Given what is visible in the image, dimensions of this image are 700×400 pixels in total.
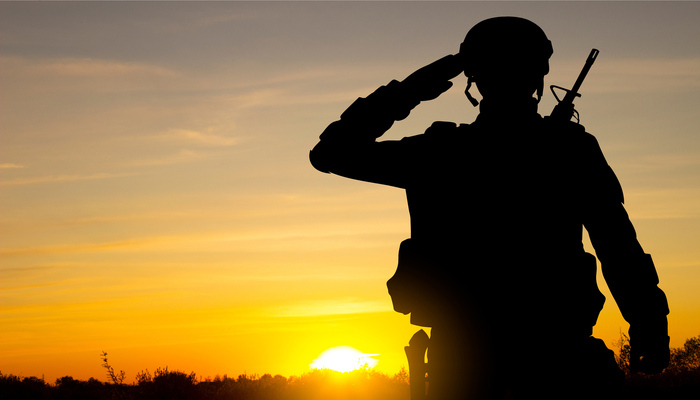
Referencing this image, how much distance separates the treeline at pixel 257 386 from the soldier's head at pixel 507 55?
10.5 meters

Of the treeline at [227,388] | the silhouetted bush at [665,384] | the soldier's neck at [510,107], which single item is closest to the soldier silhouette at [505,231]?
the soldier's neck at [510,107]

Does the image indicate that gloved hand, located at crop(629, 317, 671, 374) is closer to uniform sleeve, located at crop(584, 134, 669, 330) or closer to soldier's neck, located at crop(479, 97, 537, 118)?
uniform sleeve, located at crop(584, 134, 669, 330)

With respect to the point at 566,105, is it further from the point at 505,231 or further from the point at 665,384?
the point at 665,384

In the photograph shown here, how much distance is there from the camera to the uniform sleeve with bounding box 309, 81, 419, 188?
4336 mm

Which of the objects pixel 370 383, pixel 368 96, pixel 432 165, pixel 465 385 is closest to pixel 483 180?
pixel 432 165

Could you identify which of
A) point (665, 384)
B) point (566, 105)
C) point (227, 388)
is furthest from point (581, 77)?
point (227, 388)

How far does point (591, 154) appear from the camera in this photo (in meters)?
4.28

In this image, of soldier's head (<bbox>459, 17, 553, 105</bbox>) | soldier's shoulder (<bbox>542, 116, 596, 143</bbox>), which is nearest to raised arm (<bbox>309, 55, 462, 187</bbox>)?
soldier's head (<bbox>459, 17, 553, 105</bbox>)

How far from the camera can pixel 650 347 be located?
4.19m

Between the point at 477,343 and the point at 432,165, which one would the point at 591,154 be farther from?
the point at 477,343

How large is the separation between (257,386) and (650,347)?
43.3ft

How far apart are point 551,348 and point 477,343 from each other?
400 millimetres

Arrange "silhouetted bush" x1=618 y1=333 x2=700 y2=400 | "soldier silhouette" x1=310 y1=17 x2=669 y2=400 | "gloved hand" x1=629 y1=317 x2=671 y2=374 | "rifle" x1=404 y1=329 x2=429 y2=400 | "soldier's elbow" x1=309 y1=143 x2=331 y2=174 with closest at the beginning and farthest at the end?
"soldier silhouette" x1=310 y1=17 x2=669 y2=400 → "gloved hand" x1=629 y1=317 x2=671 y2=374 → "rifle" x1=404 y1=329 x2=429 y2=400 → "soldier's elbow" x1=309 y1=143 x2=331 y2=174 → "silhouetted bush" x1=618 y1=333 x2=700 y2=400

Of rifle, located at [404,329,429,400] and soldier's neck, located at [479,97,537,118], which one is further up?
soldier's neck, located at [479,97,537,118]
